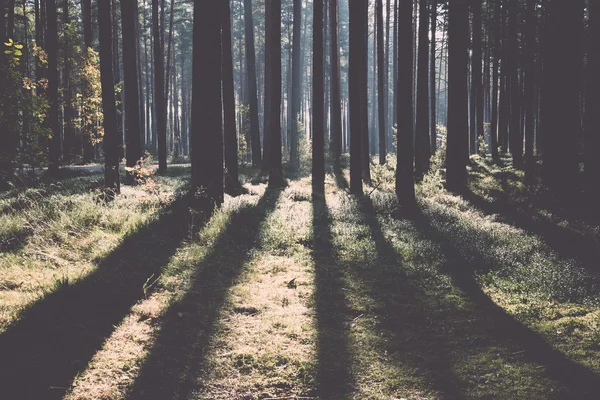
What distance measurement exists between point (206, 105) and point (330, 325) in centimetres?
619

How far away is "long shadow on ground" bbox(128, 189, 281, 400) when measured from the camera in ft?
11.6

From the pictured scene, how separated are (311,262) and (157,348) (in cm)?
298

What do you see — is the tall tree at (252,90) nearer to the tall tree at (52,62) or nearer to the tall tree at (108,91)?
the tall tree at (52,62)

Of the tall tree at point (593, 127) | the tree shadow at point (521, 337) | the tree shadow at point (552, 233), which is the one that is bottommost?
the tree shadow at point (521, 337)

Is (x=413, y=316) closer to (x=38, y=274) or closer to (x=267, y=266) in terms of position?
(x=267, y=266)

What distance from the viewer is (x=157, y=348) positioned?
13.4 ft

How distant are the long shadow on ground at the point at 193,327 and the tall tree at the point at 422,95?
449 inches

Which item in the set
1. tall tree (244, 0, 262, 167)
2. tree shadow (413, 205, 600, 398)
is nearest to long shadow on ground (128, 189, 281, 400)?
tree shadow (413, 205, 600, 398)

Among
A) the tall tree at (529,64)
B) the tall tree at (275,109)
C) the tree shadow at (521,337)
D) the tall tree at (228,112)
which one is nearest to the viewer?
the tree shadow at (521,337)

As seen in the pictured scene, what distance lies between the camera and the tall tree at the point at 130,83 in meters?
14.4

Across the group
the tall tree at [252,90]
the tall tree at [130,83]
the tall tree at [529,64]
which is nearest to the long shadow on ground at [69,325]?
the tall tree at [130,83]

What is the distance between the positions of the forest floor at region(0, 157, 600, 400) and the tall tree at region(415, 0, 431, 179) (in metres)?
8.81

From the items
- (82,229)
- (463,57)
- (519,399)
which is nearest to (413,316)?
(519,399)

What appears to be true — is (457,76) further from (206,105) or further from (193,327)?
(193,327)
